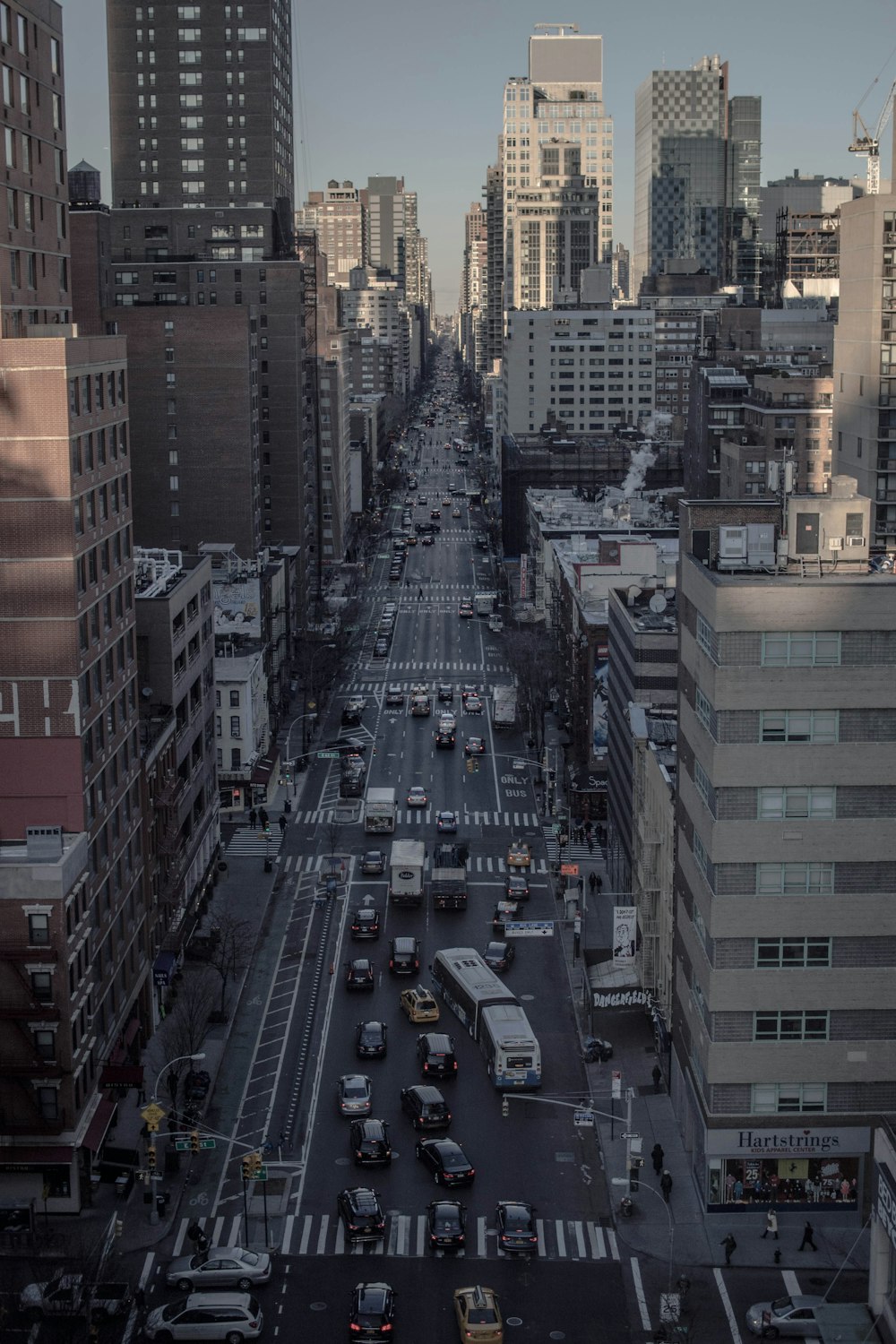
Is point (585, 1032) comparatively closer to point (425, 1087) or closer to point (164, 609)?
point (425, 1087)

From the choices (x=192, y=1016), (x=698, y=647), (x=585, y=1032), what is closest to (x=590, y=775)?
(x=585, y=1032)

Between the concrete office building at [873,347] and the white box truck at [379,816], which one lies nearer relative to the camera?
the concrete office building at [873,347]

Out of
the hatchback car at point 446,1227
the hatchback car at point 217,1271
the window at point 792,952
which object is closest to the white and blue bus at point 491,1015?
the hatchback car at point 446,1227

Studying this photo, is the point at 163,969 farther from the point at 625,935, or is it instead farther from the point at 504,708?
the point at 504,708

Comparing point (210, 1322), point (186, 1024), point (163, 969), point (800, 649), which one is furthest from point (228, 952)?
point (800, 649)

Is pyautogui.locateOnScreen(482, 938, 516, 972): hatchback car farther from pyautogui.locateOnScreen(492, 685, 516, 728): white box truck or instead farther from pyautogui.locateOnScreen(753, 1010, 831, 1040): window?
pyautogui.locateOnScreen(492, 685, 516, 728): white box truck

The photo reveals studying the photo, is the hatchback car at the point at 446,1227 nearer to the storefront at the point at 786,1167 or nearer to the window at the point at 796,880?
the storefront at the point at 786,1167

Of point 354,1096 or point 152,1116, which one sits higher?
point 152,1116
